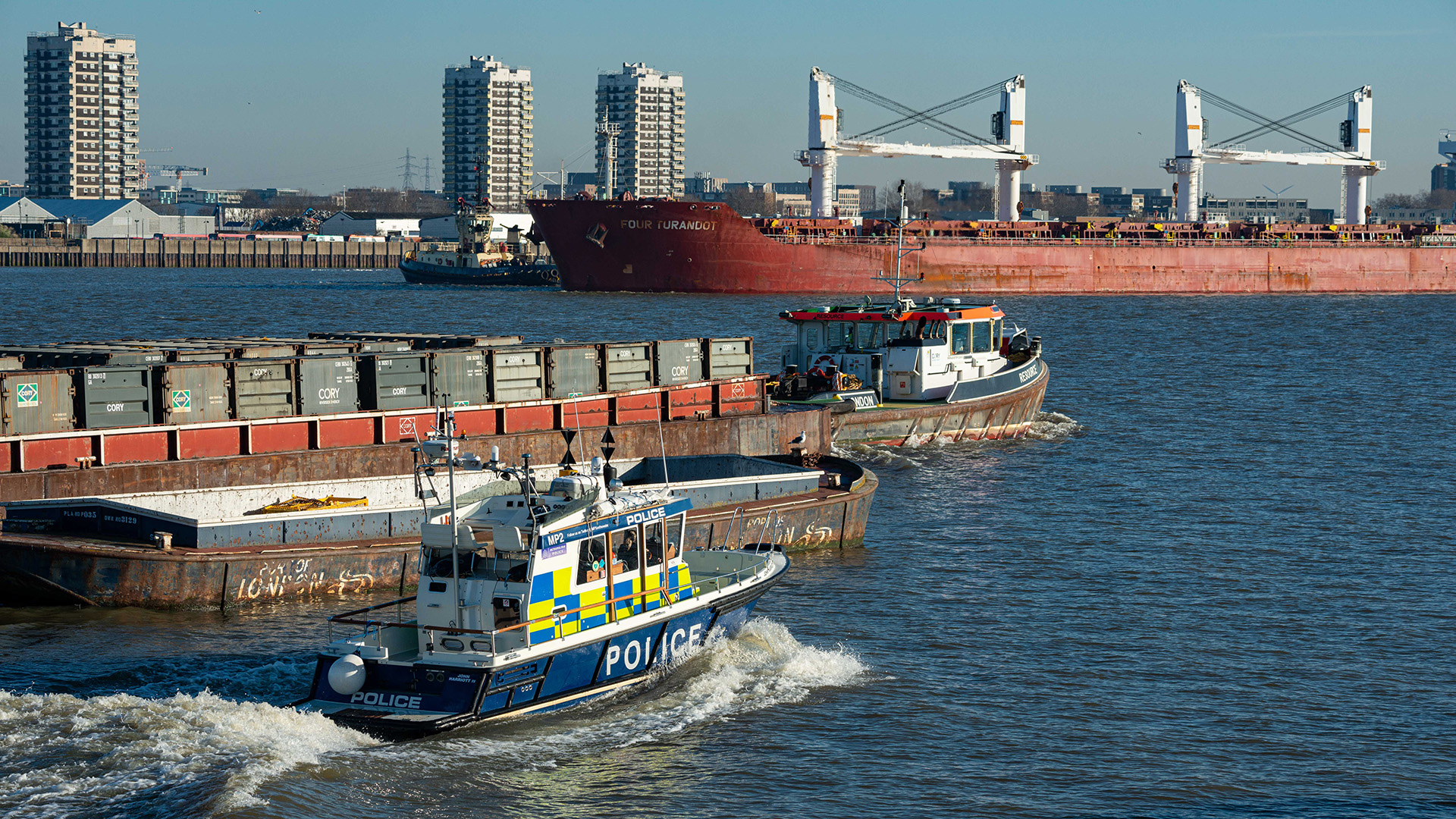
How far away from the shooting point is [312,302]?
103562mm

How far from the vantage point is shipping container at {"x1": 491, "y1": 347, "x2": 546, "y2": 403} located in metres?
31.8

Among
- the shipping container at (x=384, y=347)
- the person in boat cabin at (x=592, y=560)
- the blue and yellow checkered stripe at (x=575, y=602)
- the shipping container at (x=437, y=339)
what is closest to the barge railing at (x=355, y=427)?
the shipping container at (x=384, y=347)

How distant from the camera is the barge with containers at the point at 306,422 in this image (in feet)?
70.9

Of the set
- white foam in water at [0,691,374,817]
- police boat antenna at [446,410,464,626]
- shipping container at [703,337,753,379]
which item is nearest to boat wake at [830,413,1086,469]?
shipping container at [703,337,753,379]

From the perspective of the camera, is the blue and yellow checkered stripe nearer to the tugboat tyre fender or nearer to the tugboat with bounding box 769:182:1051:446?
the tugboat tyre fender

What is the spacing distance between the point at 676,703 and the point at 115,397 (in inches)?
559

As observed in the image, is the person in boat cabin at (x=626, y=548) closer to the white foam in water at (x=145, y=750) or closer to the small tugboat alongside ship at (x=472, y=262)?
the white foam in water at (x=145, y=750)

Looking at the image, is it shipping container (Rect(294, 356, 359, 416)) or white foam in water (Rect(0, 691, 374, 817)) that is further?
shipping container (Rect(294, 356, 359, 416))

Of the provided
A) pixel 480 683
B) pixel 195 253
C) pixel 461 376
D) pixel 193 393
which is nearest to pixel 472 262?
pixel 195 253

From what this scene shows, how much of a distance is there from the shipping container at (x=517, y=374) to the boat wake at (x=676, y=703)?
12693 mm

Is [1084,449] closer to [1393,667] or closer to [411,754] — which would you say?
[1393,667]

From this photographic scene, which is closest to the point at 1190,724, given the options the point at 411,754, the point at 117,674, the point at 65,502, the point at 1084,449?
the point at 411,754

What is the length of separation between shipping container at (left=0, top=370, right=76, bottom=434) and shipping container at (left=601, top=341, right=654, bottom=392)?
458 inches

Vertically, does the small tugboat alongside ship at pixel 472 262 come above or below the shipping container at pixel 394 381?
above
